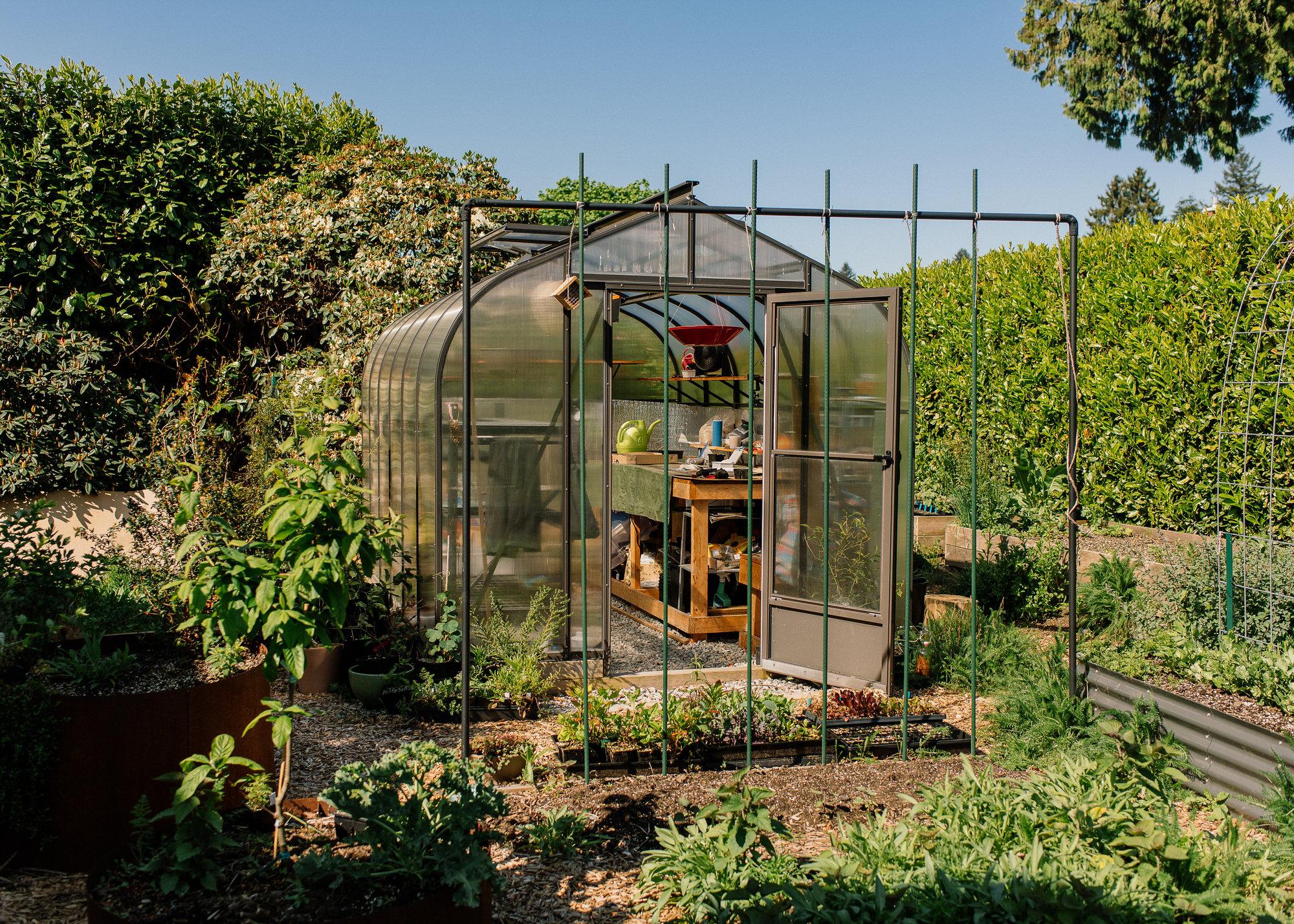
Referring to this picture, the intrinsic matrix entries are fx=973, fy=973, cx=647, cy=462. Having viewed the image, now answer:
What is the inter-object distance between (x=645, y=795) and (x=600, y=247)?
11.8ft

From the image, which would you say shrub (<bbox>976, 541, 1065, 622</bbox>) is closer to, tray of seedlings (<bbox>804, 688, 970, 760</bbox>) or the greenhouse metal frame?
the greenhouse metal frame

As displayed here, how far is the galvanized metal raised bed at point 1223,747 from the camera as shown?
380cm

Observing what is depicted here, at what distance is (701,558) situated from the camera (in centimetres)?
723

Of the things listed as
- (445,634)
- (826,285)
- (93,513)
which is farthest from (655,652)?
(93,513)

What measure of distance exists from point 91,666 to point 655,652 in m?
4.10

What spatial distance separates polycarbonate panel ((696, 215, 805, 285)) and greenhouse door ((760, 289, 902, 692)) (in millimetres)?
557

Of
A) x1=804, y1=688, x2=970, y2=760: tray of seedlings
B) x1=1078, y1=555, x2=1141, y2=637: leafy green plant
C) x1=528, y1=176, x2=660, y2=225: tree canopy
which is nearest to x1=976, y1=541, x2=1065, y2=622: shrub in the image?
x1=1078, y1=555, x2=1141, y2=637: leafy green plant

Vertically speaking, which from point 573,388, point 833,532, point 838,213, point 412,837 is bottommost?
point 412,837

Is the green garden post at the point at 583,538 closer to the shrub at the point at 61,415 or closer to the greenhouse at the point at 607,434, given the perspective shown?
the greenhouse at the point at 607,434

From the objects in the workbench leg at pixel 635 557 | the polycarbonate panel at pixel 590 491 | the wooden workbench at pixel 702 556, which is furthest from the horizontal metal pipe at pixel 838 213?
the workbench leg at pixel 635 557

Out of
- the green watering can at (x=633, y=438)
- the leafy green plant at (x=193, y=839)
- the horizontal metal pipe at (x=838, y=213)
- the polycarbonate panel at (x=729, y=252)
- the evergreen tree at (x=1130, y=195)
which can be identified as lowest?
the leafy green plant at (x=193, y=839)

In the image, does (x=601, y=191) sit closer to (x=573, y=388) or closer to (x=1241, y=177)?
(x=573, y=388)

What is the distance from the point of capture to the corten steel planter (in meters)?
3.51

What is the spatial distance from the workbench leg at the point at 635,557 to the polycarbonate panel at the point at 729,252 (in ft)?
8.43
